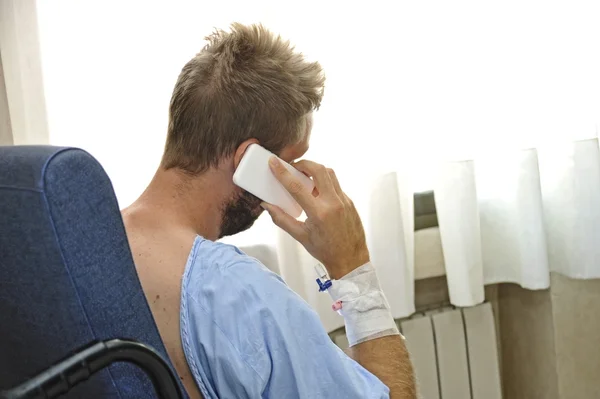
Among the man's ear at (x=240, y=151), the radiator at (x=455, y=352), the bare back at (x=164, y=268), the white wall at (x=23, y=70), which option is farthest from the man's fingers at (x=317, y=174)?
the radiator at (x=455, y=352)

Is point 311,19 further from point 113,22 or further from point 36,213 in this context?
point 36,213

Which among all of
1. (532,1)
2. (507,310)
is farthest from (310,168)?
(507,310)

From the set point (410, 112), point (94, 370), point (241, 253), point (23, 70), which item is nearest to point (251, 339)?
point (241, 253)

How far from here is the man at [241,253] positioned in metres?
0.75

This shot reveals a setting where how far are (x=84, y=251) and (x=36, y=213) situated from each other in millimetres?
51

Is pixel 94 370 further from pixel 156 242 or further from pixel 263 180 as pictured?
pixel 263 180

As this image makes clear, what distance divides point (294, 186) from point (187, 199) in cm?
16

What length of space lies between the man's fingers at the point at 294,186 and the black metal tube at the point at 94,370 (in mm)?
414

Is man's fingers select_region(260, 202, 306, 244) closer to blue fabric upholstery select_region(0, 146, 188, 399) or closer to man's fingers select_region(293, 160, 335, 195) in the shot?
man's fingers select_region(293, 160, 335, 195)

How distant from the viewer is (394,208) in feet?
4.75

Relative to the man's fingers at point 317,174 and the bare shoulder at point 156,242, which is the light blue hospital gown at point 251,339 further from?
the man's fingers at point 317,174

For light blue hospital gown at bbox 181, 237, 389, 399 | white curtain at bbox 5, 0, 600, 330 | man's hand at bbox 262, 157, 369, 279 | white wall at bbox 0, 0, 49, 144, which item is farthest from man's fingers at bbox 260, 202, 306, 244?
white wall at bbox 0, 0, 49, 144

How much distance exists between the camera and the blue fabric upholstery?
56 centimetres

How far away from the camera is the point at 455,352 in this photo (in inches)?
64.9
